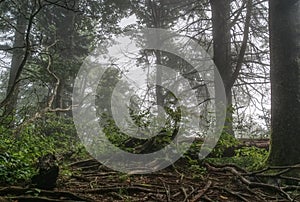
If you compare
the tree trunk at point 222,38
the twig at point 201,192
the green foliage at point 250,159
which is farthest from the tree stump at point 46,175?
the tree trunk at point 222,38

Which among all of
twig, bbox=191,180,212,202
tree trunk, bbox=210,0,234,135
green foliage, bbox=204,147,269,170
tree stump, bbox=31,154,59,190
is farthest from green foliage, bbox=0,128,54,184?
tree trunk, bbox=210,0,234,135

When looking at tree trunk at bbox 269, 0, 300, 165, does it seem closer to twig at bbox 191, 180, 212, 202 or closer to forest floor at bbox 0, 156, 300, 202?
forest floor at bbox 0, 156, 300, 202

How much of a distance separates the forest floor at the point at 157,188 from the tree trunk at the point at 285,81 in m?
0.77

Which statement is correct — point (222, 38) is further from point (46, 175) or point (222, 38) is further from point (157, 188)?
point (46, 175)

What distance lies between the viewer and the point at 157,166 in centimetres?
588

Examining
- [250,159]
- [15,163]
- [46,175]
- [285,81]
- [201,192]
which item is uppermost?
[285,81]

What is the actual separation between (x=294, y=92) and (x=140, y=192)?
315 cm

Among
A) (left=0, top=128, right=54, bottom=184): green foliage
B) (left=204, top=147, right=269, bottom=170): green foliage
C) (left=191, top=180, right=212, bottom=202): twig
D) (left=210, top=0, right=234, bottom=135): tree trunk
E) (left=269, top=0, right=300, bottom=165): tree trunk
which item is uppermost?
(left=210, top=0, right=234, bottom=135): tree trunk

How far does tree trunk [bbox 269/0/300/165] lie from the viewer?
16.6ft

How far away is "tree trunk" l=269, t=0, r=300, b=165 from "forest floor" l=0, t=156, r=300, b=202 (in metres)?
0.77

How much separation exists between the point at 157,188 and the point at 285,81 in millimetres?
2936

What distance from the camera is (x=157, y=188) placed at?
4434 mm

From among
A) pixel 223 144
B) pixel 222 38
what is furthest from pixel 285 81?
pixel 222 38

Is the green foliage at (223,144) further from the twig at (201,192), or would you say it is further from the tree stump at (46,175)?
the tree stump at (46,175)
